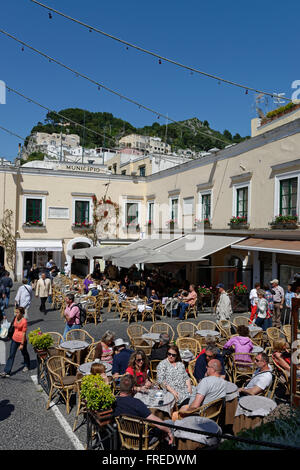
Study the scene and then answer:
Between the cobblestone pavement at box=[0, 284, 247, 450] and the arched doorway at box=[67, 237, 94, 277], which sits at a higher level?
the arched doorway at box=[67, 237, 94, 277]

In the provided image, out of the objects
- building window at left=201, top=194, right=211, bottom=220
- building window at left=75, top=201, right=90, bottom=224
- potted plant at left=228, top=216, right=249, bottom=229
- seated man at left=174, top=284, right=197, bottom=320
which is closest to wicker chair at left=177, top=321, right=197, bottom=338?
seated man at left=174, top=284, right=197, bottom=320

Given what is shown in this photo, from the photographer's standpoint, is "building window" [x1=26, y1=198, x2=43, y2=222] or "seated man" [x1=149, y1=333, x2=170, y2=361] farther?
"building window" [x1=26, y1=198, x2=43, y2=222]

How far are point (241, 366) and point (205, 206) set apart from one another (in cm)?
1358

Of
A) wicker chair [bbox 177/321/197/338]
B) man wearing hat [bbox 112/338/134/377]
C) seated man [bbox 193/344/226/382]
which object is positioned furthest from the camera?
wicker chair [bbox 177/321/197/338]

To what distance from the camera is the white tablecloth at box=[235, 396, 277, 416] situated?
4.99 m

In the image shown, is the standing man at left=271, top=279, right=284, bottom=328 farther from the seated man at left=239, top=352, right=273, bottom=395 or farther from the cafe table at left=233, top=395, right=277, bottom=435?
the cafe table at left=233, top=395, right=277, bottom=435

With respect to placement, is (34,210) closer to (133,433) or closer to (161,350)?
(161,350)

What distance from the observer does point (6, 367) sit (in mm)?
7660

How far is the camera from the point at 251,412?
5004 millimetres

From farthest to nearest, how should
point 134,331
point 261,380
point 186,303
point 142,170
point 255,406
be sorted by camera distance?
point 142,170, point 186,303, point 134,331, point 261,380, point 255,406

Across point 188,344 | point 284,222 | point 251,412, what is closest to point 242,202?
point 284,222

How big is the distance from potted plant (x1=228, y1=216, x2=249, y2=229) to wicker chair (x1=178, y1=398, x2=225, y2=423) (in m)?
12.2

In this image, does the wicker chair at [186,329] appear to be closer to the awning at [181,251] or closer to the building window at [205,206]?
the awning at [181,251]

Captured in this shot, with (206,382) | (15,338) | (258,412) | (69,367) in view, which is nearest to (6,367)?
(15,338)
